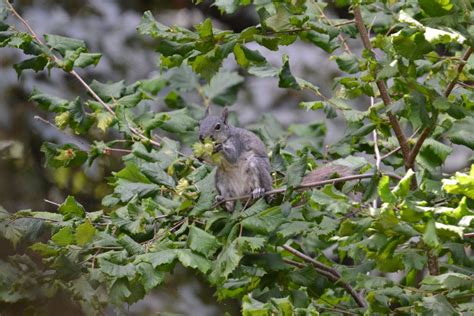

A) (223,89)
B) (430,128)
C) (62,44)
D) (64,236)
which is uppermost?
(430,128)

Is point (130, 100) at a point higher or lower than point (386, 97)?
lower

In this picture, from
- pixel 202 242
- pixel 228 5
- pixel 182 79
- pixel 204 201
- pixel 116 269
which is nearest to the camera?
pixel 116 269

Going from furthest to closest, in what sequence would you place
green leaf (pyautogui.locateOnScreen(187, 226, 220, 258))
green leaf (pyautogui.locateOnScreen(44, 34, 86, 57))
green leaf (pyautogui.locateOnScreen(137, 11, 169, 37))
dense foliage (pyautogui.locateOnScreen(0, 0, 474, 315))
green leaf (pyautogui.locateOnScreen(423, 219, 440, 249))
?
1. green leaf (pyautogui.locateOnScreen(44, 34, 86, 57))
2. green leaf (pyautogui.locateOnScreen(137, 11, 169, 37))
3. green leaf (pyautogui.locateOnScreen(187, 226, 220, 258))
4. dense foliage (pyautogui.locateOnScreen(0, 0, 474, 315))
5. green leaf (pyautogui.locateOnScreen(423, 219, 440, 249))

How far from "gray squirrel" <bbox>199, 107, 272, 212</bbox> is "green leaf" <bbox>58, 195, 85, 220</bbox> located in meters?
0.59

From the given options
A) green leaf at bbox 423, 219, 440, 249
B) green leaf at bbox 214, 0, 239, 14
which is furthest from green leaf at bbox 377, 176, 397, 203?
green leaf at bbox 214, 0, 239, 14

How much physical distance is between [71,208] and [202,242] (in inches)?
19.9

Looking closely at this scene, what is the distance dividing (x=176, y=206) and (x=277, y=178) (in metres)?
0.63

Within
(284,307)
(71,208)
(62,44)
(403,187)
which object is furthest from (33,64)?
(403,187)

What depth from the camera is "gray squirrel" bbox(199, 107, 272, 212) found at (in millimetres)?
3574

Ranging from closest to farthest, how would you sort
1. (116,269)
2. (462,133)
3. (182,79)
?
1. (116,269)
2. (462,133)
3. (182,79)

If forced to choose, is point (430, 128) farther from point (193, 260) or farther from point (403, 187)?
point (193, 260)

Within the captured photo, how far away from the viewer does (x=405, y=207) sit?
255 cm

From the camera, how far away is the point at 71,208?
122 inches

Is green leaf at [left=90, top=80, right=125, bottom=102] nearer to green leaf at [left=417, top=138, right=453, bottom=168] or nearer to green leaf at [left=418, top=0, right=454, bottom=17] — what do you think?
green leaf at [left=417, top=138, right=453, bottom=168]
